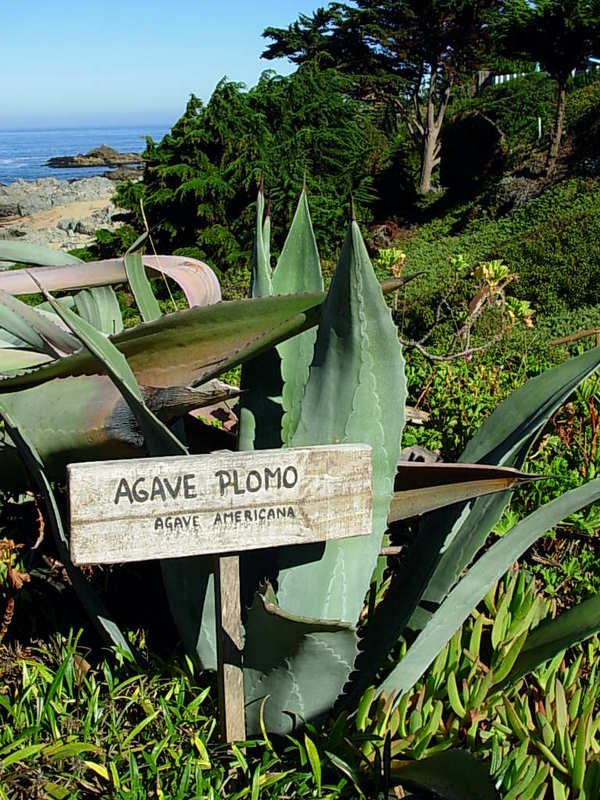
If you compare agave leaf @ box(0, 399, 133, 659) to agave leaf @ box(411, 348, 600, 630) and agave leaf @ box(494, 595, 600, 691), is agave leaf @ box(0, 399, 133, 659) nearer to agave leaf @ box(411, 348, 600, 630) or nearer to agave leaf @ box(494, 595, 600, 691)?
agave leaf @ box(411, 348, 600, 630)

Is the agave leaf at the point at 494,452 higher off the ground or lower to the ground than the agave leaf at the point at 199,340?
lower

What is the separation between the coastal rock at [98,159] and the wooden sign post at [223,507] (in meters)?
51.1

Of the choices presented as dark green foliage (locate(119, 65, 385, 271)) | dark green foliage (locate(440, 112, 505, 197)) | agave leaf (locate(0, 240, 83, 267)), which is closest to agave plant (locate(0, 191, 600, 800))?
agave leaf (locate(0, 240, 83, 267))

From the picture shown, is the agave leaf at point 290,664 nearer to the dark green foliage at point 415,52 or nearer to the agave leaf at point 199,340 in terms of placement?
the agave leaf at point 199,340

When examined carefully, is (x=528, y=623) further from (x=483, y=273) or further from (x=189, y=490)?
(x=483, y=273)

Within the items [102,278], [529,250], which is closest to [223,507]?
[102,278]

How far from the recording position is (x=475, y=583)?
1511mm

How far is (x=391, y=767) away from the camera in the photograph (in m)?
1.46

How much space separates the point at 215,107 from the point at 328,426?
12.0 m

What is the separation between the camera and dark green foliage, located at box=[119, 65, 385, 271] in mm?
12031

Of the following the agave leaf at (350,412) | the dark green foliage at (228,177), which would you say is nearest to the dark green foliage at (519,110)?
the dark green foliage at (228,177)

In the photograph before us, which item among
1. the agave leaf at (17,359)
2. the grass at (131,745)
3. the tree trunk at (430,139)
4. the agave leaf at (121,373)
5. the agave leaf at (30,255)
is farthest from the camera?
the tree trunk at (430,139)

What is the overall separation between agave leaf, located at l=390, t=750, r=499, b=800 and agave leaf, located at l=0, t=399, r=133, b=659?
1.87 ft

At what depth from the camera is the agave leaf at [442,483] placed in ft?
4.60
